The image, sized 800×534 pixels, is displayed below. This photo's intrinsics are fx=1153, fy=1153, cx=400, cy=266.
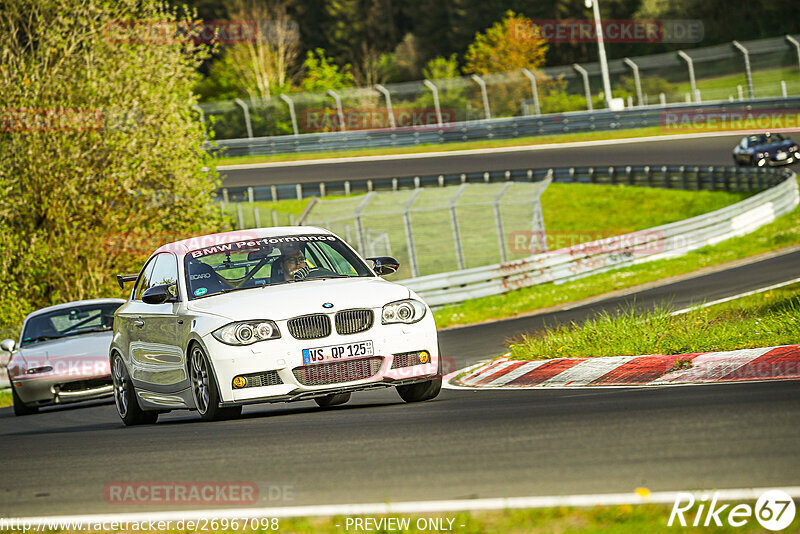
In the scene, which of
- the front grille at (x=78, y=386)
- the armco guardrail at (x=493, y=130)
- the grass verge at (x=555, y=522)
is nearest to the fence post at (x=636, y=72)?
the armco guardrail at (x=493, y=130)

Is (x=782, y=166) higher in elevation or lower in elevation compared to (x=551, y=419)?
lower

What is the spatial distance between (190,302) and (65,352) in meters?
6.34

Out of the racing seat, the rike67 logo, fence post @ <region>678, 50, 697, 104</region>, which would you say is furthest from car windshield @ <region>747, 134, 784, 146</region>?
the rike67 logo

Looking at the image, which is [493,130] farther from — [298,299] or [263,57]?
[298,299]

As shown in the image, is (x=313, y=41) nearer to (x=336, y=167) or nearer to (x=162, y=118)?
(x=336, y=167)

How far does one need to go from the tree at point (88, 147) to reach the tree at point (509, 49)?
56.2 meters

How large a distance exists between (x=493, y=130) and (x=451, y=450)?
46.9 metres

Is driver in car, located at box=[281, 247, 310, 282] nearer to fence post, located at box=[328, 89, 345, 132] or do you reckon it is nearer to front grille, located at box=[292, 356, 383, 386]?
front grille, located at box=[292, 356, 383, 386]

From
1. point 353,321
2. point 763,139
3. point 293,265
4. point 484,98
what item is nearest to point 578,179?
point 763,139

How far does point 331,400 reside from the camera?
1098cm

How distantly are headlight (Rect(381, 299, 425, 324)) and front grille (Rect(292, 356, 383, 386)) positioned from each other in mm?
356

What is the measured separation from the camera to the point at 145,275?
11.0m

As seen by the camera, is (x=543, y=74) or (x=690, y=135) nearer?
(x=690, y=135)

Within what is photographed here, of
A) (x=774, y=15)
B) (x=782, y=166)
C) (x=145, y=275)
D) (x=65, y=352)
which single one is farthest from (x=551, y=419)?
(x=774, y=15)
